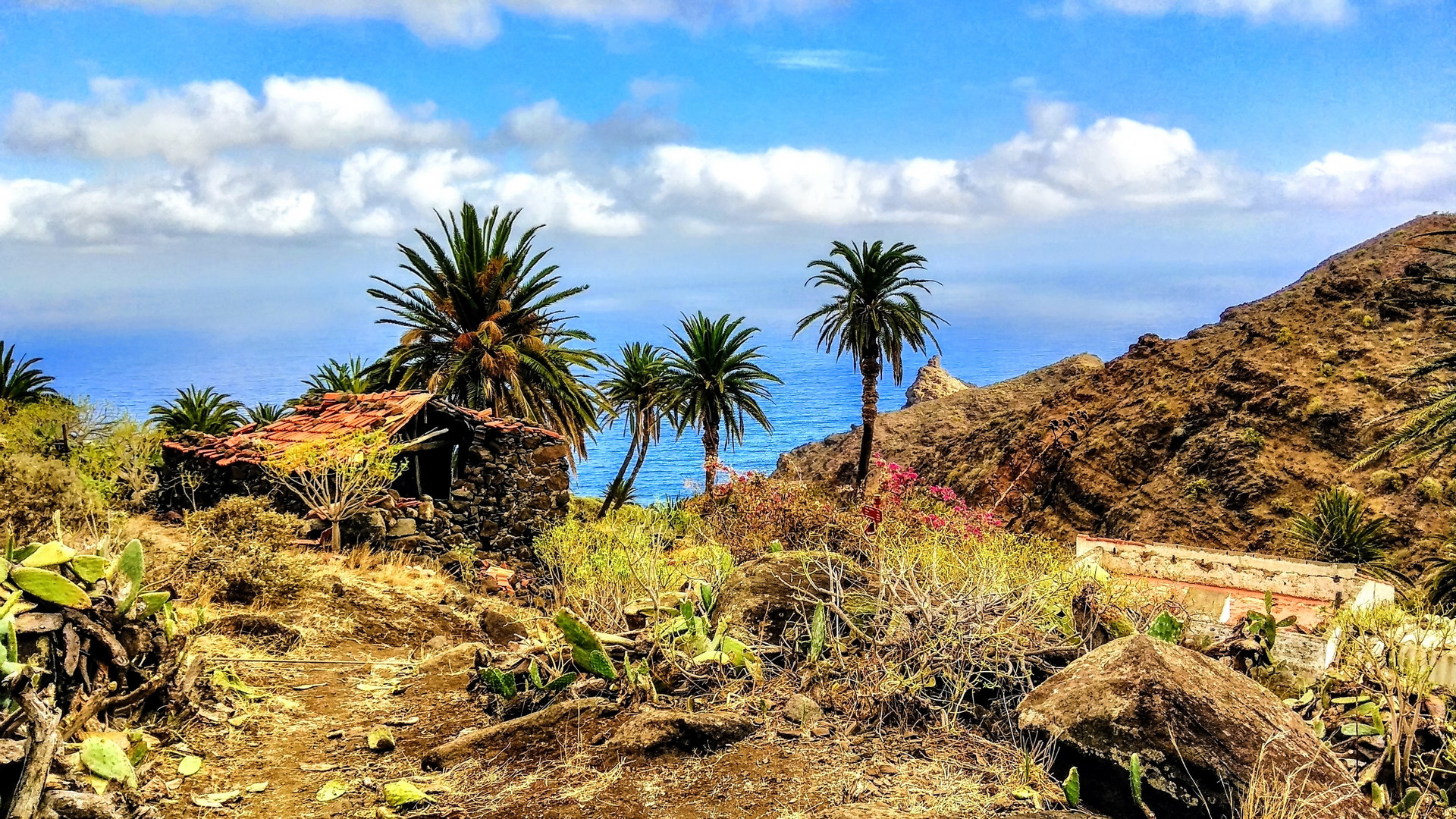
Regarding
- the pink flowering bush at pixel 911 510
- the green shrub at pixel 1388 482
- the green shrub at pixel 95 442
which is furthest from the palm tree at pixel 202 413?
the green shrub at pixel 1388 482

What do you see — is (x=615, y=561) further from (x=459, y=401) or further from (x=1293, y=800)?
(x=459, y=401)

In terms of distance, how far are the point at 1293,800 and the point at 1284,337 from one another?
5482 centimetres

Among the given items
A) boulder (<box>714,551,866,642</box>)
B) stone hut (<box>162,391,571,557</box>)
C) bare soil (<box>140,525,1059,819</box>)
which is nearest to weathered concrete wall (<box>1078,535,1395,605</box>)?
boulder (<box>714,551,866,642</box>)

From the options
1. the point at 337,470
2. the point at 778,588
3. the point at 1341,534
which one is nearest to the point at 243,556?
the point at 337,470

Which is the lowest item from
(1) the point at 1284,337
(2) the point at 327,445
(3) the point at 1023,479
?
(3) the point at 1023,479

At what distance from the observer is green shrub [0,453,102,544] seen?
383 inches

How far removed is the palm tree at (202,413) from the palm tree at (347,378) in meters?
3.02

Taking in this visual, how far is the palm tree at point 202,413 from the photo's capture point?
34531 mm

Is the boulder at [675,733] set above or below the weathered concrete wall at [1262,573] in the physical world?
above

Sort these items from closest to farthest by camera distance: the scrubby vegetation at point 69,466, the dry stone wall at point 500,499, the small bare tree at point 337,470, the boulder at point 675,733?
the boulder at point 675,733, the scrubby vegetation at point 69,466, the small bare tree at point 337,470, the dry stone wall at point 500,499

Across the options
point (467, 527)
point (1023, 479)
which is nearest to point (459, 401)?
point (467, 527)

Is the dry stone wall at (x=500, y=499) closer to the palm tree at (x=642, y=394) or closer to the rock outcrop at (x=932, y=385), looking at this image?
the palm tree at (x=642, y=394)

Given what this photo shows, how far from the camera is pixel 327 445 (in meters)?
16.2

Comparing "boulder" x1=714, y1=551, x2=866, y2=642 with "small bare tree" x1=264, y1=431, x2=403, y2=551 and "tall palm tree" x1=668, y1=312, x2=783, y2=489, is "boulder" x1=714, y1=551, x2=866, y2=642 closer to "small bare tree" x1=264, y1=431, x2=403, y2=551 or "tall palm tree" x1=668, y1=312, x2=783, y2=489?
"small bare tree" x1=264, y1=431, x2=403, y2=551
